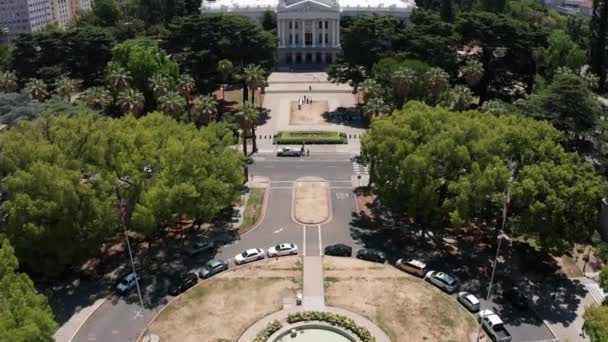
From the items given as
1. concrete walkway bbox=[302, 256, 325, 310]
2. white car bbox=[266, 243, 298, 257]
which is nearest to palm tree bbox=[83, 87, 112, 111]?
white car bbox=[266, 243, 298, 257]

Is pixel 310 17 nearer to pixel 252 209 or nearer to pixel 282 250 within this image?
pixel 252 209

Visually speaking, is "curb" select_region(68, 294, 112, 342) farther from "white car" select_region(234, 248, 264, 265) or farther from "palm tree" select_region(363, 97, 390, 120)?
"palm tree" select_region(363, 97, 390, 120)

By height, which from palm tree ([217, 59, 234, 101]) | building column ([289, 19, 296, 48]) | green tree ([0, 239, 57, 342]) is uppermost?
building column ([289, 19, 296, 48])

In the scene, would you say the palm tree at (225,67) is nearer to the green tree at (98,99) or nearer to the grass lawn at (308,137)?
the grass lawn at (308,137)

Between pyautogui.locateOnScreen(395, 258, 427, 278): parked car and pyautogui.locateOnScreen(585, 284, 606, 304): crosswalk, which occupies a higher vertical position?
pyautogui.locateOnScreen(395, 258, 427, 278): parked car

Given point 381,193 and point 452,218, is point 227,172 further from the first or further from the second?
point 452,218

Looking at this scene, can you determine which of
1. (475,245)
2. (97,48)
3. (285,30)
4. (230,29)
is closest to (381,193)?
(475,245)

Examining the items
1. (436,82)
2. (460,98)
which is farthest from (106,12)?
(460,98)
